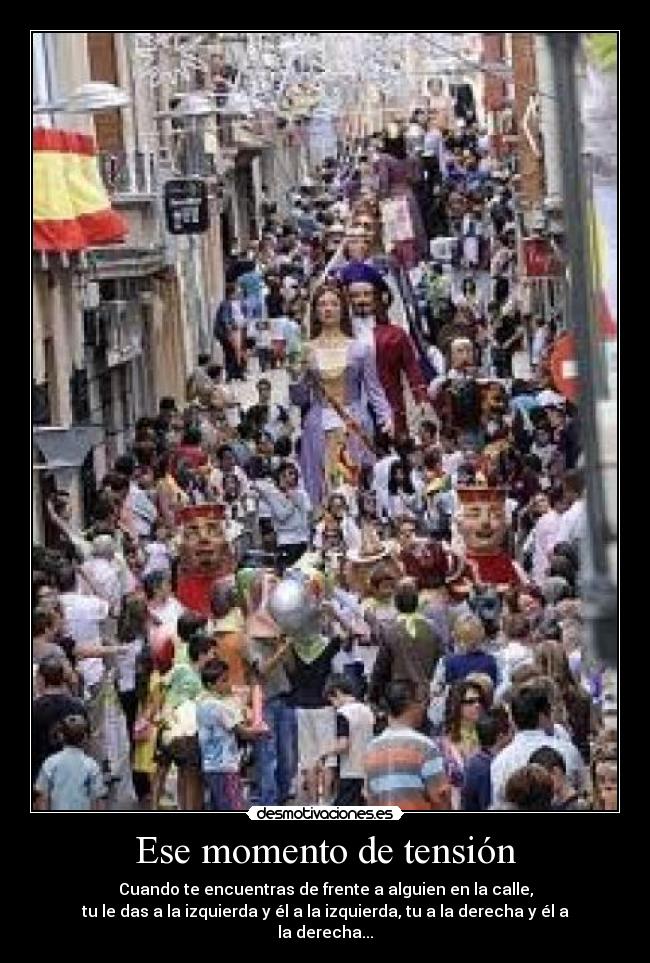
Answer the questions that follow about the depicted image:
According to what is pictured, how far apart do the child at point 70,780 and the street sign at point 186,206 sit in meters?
11.5

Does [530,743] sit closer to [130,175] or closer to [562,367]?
[562,367]

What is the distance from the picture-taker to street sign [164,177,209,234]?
23094 mm

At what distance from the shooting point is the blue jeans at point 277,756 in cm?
1232

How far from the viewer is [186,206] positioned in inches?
932

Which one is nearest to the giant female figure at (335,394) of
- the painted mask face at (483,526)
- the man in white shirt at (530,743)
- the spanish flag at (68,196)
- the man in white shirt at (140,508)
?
the man in white shirt at (140,508)

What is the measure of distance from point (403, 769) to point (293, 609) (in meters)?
1.73

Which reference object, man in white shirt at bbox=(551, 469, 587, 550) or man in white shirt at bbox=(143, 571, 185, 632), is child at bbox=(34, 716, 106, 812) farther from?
man in white shirt at bbox=(551, 469, 587, 550)

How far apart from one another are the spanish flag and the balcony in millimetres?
1861

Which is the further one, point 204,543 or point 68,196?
point 68,196

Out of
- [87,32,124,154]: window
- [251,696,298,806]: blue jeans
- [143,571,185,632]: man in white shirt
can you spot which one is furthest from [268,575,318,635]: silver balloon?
[87,32,124,154]: window

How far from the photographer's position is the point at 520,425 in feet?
54.0

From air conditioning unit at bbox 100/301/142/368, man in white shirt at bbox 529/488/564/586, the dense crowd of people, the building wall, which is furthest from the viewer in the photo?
air conditioning unit at bbox 100/301/142/368

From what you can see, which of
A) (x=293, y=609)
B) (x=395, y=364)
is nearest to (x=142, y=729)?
(x=293, y=609)

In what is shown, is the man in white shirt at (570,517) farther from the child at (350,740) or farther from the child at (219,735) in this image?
the child at (219,735)
